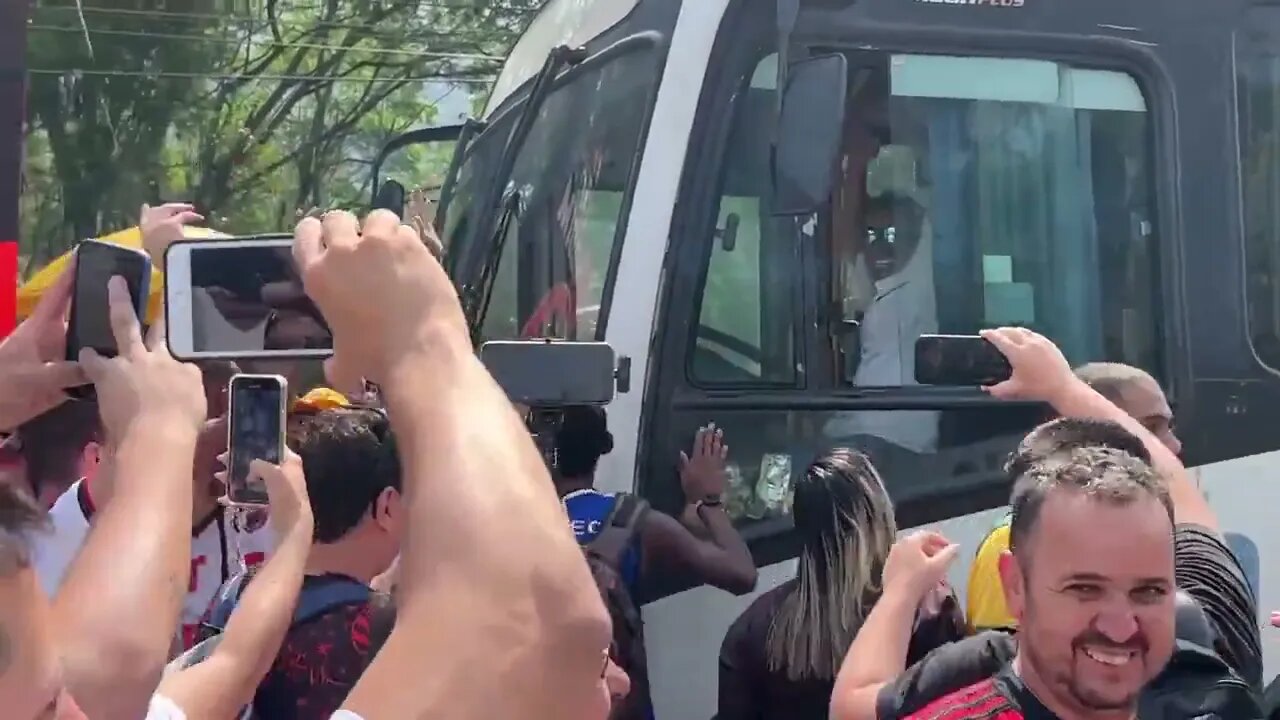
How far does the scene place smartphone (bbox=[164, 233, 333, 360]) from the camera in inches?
76.5

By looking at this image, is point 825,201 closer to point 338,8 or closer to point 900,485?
point 900,485

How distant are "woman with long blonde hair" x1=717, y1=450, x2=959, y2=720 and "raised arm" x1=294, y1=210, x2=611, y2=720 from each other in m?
2.71

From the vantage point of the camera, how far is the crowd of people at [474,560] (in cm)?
109

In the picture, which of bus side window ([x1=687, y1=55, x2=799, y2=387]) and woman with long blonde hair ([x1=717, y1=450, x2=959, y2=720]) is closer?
woman with long blonde hair ([x1=717, y1=450, x2=959, y2=720])

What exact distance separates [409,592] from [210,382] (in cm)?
217

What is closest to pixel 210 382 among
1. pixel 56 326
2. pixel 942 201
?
pixel 56 326

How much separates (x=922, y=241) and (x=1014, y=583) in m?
2.34

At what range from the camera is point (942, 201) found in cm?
455

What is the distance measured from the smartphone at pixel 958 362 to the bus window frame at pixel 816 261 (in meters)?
0.10

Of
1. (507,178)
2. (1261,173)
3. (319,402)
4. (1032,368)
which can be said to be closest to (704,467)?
(507,178)

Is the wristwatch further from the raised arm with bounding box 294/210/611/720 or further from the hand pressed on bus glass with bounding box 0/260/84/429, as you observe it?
the raised arm with bounding box 294/210/611/720

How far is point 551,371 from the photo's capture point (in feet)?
12.5

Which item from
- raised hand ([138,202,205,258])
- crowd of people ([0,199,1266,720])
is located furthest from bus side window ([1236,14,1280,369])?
raised hand ([138,202,205,258])

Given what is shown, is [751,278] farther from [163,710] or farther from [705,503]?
[163,710]
